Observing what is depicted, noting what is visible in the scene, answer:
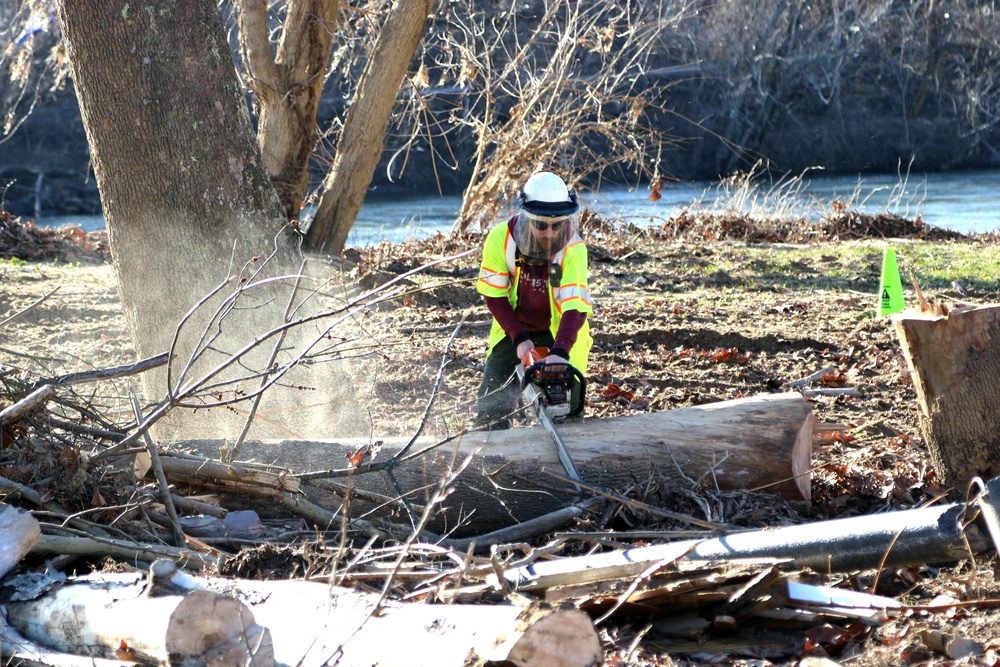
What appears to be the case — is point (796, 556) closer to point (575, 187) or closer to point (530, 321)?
point (530, 321)

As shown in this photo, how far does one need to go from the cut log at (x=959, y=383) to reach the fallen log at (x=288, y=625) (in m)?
2.30

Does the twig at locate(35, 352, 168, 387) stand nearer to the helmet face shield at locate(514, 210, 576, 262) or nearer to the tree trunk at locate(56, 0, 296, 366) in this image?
the tree trunk at locate(56, 0, 296, 366)

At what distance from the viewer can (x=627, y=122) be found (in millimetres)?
10500

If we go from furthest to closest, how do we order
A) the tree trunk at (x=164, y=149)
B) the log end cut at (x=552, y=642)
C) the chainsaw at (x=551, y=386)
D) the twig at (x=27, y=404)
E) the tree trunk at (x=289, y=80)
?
the tree trunk at (x=289, y=80)
the tree trunk at (x=164, y=149)
the chainsaw at (x=551, y=386)
the twig at (x=27, y=404)
the log end cut at (x=552, y=642)

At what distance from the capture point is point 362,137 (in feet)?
27.2

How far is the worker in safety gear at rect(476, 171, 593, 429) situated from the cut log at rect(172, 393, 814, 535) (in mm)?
464

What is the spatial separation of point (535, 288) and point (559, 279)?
0.60ft

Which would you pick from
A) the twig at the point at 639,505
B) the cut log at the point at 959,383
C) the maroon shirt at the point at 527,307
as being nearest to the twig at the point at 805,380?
the maroon shirt at the point at 527,307

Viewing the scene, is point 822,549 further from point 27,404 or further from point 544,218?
point 27,404

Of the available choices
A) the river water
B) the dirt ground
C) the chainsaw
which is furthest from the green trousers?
the river water

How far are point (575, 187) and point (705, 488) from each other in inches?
327

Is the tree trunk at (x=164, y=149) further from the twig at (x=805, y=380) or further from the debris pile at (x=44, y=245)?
the debris pile at (x=44, y=245)

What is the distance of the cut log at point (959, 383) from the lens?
3.74m

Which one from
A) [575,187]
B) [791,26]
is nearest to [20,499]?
[575,187]
